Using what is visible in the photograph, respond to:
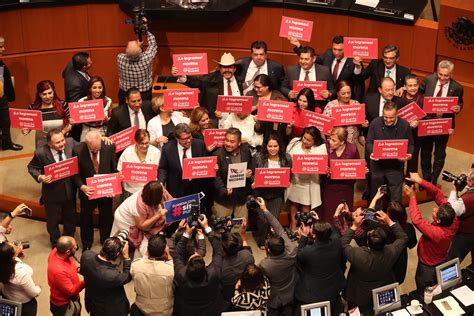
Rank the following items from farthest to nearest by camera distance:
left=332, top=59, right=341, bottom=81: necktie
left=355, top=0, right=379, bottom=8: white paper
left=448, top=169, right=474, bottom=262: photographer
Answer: left=355, top=0, right=379, bottom=8: white paper → left=332, top=59, right=341, bottom=81: necktie → left=448, top=169, right=474, bottom=262: photographer

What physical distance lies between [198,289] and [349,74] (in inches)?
168

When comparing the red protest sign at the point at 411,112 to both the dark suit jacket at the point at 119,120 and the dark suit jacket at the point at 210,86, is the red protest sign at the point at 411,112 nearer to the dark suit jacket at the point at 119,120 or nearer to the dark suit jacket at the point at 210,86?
the dark suit jacket at the point at 210,86

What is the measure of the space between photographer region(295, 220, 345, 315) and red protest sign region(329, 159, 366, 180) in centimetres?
143

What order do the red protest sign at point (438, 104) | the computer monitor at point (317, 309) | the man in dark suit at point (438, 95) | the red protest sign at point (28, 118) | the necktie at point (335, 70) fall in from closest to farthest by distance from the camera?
the computer monitor at point (317, 309) < the red protest sign at point (28, 118) < the red protest sign at point (438, 104) < the man in dark suit at point (438, 95) < the necktie at point (335, 70)

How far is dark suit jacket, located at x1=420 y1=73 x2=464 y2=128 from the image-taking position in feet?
29.6

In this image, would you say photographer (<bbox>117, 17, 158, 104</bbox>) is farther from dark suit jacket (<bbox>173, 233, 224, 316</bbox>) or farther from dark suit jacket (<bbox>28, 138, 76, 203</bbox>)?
dark suit jacket (<bbox>173, 233, 224, 316</bbox>)

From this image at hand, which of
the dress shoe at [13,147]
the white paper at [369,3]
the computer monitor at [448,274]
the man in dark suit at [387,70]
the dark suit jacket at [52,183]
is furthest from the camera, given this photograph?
the white paper at [369,3]

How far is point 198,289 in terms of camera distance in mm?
6273

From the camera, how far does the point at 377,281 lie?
6.73 m

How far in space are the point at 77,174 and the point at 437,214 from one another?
3542mm

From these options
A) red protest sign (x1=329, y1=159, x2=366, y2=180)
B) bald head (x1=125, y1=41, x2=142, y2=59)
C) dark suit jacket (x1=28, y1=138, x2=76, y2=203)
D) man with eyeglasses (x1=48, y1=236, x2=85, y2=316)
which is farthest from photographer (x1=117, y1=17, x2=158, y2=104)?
man with eyeglasses (x1=48, y1=236, x2=85, y2=316)

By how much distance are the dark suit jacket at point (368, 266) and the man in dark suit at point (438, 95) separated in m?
2.60

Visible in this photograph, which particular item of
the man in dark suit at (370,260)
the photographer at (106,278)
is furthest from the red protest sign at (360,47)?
the photographer at (106,278)

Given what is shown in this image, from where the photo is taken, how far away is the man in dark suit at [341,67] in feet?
31.4
